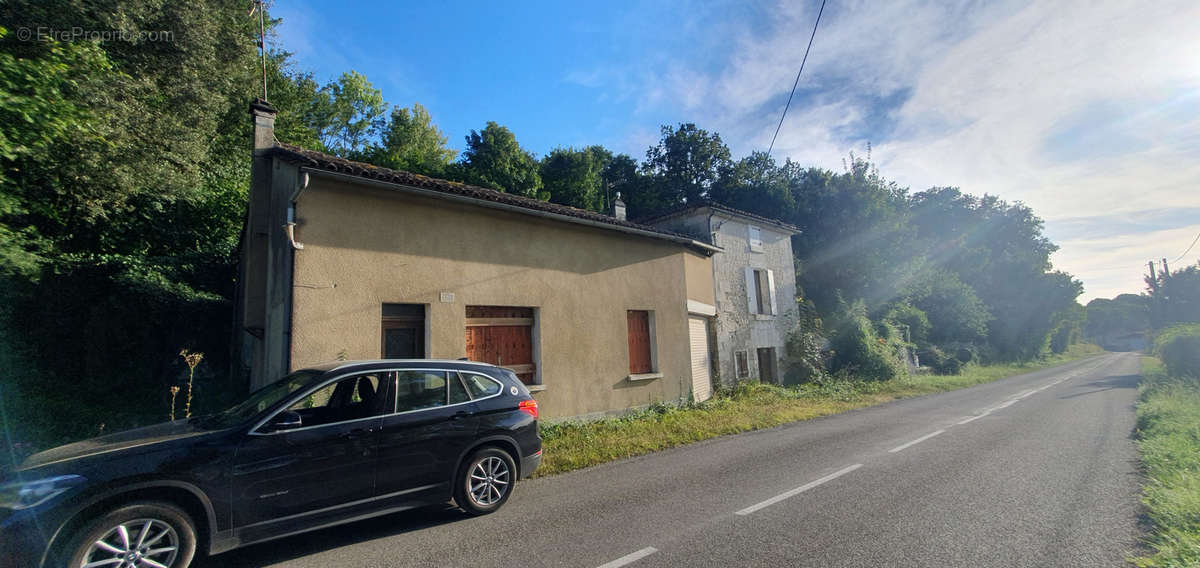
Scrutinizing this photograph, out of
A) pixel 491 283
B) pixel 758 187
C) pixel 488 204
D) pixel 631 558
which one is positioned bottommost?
pixel 631 558

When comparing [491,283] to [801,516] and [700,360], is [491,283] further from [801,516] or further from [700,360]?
[700,360]

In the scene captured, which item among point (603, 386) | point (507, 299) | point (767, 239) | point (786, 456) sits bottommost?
point (786, 456)

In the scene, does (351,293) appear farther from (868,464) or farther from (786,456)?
(868,464)

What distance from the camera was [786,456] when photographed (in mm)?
7082

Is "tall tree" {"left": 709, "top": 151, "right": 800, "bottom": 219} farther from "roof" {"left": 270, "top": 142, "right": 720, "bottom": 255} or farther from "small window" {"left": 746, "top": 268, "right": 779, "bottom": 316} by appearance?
"roof" {"left": 270, "top": 142, "right": 720, "bottom": 255}

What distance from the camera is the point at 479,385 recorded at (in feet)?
17.0

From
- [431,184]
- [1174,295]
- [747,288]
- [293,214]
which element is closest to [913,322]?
[747,288]

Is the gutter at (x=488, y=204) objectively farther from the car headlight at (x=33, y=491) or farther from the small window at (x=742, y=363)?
the small window at (x=742, y=363)

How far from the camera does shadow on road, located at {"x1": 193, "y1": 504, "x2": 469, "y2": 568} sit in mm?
3895

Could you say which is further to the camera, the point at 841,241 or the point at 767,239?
the point at 841,241

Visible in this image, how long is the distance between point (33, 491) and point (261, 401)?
1361mm

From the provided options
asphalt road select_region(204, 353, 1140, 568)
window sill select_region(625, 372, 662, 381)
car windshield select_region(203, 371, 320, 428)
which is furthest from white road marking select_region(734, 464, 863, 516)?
window sill select_region(625, 372, 662, 381)

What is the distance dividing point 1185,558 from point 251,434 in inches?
269

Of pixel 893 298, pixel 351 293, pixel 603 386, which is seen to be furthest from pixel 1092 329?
pixel 351 293
